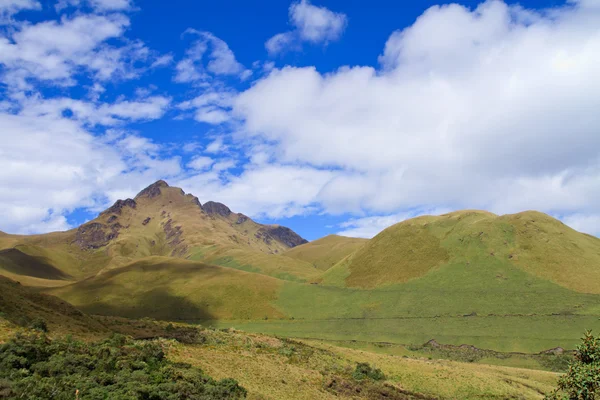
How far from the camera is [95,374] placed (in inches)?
1017

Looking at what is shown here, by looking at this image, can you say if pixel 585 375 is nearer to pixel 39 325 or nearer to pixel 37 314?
pixel 39 325

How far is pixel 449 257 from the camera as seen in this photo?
152 metres

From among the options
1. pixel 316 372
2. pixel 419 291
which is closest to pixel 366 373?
pixel 316 372

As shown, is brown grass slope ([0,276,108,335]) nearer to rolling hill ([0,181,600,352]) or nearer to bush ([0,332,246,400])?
bush ([0,332,246,400])

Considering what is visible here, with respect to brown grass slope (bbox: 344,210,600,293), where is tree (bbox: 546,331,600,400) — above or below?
below

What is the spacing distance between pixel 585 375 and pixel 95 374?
33700 mm

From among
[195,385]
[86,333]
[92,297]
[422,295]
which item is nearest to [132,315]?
[92,297]

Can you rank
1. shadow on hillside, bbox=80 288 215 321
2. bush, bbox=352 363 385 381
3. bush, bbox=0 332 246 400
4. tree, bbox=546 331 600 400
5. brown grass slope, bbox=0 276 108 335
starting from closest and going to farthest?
bush, bbox=0 332 246 400 → tree, bbox=546 331 600 400 → brown grass slope, bbox=0 276 108 335 → bush, bbox=352 363 385 381 → shadow on hillside, bbox=80 288 215 321

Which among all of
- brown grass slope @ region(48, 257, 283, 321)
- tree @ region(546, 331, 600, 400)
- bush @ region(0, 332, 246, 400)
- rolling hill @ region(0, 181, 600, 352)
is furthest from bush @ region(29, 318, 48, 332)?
brown grass slope @ region(48, 257, 283, 321)

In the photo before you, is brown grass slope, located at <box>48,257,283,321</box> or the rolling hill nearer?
the rolling hill

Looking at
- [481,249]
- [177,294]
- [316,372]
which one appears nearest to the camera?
[316,372]

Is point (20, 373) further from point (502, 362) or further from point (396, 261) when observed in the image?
point (396, 261)

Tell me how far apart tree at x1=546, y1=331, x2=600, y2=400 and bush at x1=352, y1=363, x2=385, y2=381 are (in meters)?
20.3

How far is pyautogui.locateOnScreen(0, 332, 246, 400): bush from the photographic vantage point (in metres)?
22.0
